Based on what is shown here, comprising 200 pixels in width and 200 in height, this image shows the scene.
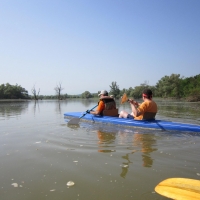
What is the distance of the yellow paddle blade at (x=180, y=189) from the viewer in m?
2.13

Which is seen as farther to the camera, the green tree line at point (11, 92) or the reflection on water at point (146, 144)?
the green tree line at point (11, 92)

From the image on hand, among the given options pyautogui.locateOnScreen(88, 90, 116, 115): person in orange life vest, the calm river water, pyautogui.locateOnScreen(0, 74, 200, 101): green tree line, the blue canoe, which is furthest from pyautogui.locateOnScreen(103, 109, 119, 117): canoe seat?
pyautogui.locateOnScreen(0, 74, 200, 101): green tree line

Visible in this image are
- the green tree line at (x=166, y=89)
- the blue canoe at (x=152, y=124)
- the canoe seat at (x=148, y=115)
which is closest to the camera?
the blue canoe at (x=152, y=124)

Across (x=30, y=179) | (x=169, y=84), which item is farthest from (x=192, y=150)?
(x=169, y=84)

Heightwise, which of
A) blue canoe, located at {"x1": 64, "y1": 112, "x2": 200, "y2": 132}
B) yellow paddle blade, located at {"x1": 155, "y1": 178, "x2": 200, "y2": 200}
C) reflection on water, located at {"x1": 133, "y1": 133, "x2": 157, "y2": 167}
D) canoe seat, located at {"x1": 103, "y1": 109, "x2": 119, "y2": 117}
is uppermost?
canoe seat, located at {"x1": 103, "y1": 109, "x2": 119, "y2": 117}

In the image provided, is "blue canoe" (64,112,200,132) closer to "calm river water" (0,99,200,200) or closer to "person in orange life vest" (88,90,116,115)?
"person in orange life vest" (88,90,116,115)

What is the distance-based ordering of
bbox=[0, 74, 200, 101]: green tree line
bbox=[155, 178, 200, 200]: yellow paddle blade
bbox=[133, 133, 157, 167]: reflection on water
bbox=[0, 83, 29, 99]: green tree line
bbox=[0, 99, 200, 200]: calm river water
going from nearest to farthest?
1. bbox=[155, 178, 200, 200]: yellow paddle blade
2. bbox=[0, 99, 200, 200]: calm river water
3. bbox=[133, 133, 157, 167]: reflection on water
4. bbox=[0, 74, 200, 101]: green tree line
5. bbox=[0, 83, 29, 99]: green tree line

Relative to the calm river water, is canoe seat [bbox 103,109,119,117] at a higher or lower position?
higher

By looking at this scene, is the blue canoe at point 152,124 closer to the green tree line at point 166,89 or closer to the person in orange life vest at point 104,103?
the person in orange life vest at point 104,103

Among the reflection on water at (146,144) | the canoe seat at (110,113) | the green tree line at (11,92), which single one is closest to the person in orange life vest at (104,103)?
the canoe seat at (110,113)

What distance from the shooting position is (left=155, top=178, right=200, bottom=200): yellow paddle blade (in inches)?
83.8

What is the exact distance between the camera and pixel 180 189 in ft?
7.41

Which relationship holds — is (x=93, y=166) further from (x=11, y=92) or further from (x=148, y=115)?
(x=11, y=92)

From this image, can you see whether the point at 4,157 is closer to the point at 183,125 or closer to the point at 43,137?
the point at 43,137
